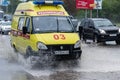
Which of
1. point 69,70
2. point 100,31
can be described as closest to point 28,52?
point 69,70

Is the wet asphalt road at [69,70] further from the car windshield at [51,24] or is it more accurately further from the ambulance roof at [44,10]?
the ambulance roof at [44,10]

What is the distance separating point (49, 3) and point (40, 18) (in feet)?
2.70

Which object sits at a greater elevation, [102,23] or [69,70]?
[69,70]

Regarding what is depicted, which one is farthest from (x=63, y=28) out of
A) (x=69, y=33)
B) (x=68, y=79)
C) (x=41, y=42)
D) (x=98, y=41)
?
(x=98, y=41)

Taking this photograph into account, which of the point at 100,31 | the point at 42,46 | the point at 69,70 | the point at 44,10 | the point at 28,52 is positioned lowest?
the point at 100,31

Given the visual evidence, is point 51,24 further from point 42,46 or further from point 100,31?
point 100,31

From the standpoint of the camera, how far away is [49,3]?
1702cm

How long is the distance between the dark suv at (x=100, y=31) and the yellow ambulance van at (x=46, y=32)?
9.59 m


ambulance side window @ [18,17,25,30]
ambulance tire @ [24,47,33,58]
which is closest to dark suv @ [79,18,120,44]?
ambulance side window @ [18,17,25,30]

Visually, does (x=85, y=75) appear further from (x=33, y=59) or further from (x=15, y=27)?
(x=15, y=27)

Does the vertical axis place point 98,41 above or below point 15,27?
below

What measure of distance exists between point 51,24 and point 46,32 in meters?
0.60

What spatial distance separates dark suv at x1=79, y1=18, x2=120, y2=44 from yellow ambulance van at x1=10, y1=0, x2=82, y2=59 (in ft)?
31.5

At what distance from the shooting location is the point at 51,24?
647 inches
